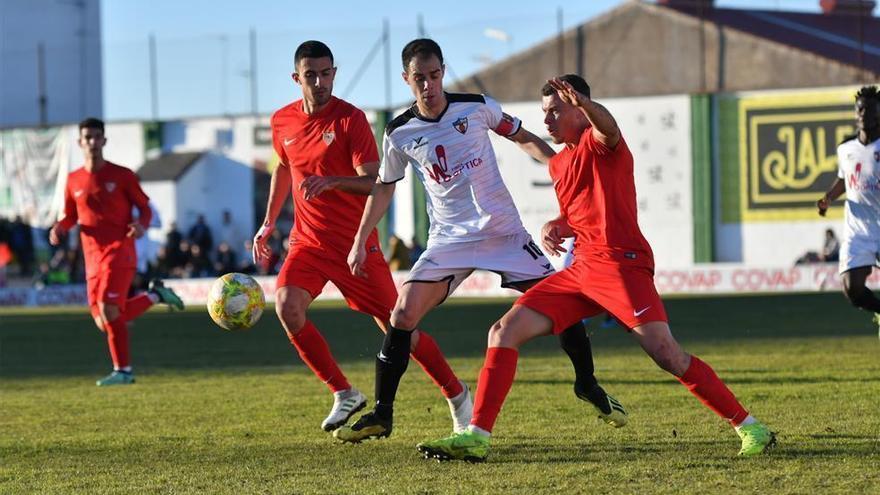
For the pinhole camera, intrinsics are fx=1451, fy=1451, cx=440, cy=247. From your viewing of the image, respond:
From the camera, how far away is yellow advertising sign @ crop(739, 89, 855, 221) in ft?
106

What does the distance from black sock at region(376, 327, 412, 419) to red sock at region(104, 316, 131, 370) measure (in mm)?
5754

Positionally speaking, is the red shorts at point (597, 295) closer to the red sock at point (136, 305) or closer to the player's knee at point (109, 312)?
the player's knee at point (109, 312)

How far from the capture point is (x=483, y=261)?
7980mm

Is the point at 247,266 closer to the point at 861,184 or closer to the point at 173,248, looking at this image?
the point at 173,248

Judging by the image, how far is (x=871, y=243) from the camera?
12508 millimetres

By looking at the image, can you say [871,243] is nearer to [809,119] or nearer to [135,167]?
[809,119]

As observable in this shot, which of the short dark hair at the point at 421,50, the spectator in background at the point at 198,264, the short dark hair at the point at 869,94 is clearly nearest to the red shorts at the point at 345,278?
the short dark hair at the point at 421,50

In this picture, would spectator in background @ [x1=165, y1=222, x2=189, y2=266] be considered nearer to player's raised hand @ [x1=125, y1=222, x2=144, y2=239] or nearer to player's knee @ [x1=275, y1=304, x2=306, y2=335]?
player's raised hand @ [x1=125, y1=222, x2=144, y2=239]

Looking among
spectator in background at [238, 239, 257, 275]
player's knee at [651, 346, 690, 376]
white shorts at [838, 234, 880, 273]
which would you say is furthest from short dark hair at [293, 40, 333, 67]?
spectator in background at [238, 239, 257, 275]

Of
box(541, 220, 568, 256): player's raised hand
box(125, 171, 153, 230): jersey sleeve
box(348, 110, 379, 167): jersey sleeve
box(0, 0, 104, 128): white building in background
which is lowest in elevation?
box(541, 220, 568, 256): player's raised hand

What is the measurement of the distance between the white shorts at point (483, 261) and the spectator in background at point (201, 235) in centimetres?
2901

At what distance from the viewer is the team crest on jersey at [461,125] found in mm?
7949

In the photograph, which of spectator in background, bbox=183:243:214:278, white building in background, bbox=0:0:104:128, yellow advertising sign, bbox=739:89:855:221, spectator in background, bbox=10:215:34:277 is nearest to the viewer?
yellow advertising sign, bbox=739:89:855:221

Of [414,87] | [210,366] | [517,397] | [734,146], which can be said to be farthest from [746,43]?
[414,87]
